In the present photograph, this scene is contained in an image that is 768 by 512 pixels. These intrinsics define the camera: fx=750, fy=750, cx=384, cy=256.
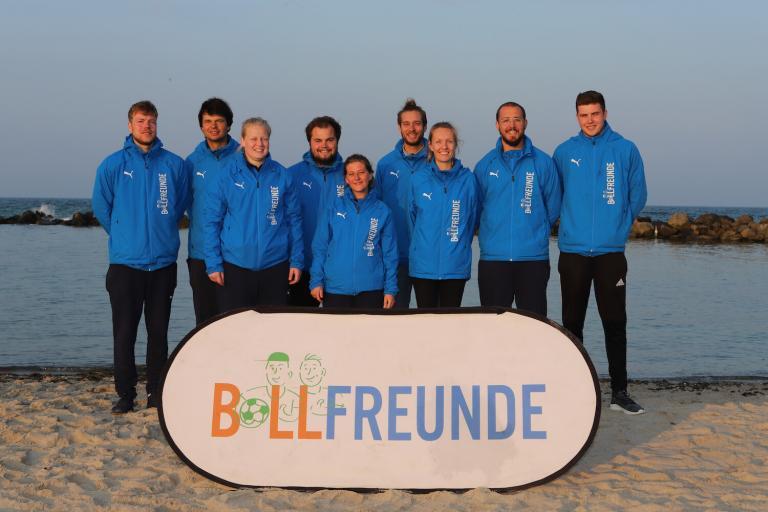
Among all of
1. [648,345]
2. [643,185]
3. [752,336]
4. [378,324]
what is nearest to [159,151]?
[378,324]

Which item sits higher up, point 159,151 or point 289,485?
point 159,151

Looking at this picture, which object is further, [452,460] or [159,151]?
[159,151]

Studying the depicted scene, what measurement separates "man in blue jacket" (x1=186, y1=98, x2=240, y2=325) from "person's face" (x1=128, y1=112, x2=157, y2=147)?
1.34ft

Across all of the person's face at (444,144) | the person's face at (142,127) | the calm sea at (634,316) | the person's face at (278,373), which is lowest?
the calm sea at (634,316)

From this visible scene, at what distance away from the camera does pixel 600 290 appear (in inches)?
216

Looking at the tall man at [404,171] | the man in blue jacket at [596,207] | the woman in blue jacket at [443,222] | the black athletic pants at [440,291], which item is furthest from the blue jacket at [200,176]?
the man in blue jacket at [596,207]

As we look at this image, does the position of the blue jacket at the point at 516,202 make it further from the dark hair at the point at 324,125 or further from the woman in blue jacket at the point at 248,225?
the woman in blue jacket at the point at 248,225

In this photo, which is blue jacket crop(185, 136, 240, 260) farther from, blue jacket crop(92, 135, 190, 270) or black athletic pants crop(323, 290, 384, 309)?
black athletic pants crop(323, 290, 384, 309)

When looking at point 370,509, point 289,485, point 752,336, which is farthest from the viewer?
point 752,336

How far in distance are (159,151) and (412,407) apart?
276 centimetres

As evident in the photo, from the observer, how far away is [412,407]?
12.9 feet

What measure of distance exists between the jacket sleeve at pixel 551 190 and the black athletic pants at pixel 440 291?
828mm

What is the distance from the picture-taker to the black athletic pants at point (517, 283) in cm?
518

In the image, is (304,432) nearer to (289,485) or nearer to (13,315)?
(289,485)
